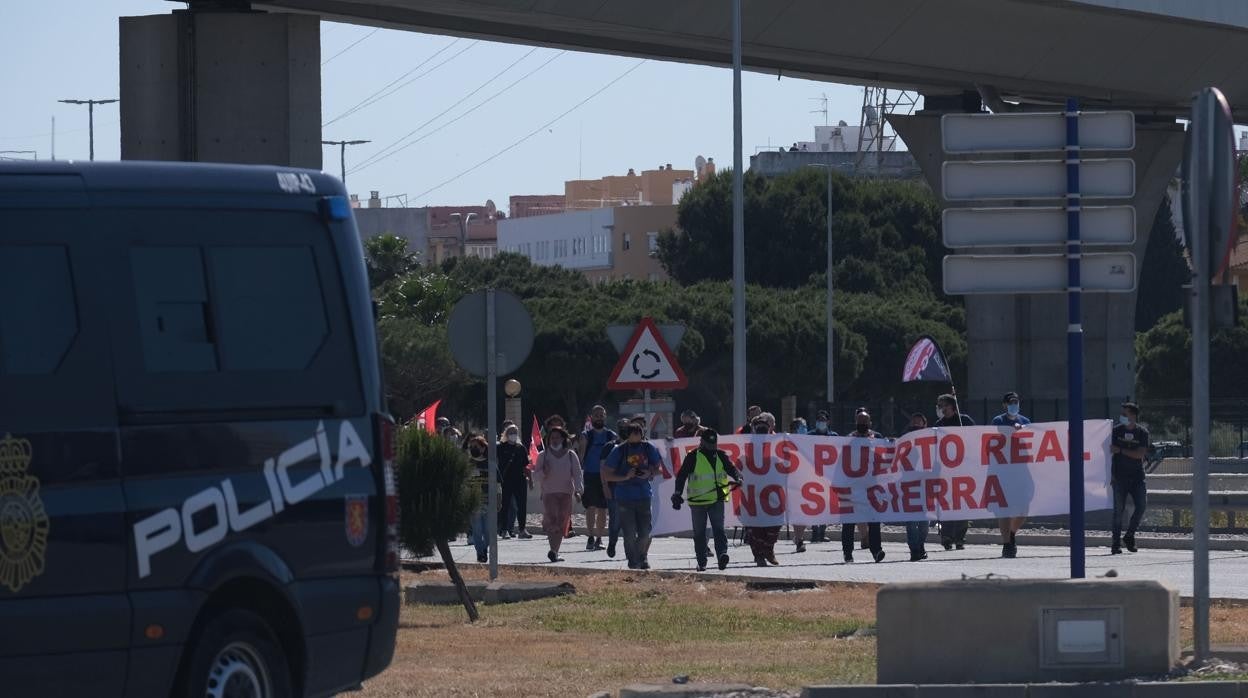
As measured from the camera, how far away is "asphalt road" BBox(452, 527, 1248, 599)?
1900cm

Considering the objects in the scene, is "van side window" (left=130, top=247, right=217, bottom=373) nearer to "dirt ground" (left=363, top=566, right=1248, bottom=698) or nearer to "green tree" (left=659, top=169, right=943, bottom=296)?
"dirt ground" (left=363, top=566, right=1248, bottom=698)

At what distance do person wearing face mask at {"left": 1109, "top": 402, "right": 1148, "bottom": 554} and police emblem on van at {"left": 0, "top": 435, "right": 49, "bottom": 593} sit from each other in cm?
1693

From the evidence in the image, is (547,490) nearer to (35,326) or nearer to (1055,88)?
(1055,88)

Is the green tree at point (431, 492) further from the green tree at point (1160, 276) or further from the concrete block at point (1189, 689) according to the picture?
the green tree at point (1160, 276)

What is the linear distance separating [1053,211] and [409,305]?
206 ft

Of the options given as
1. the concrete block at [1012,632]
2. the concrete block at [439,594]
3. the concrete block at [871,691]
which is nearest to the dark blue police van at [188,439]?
the concrete block at [871,691]

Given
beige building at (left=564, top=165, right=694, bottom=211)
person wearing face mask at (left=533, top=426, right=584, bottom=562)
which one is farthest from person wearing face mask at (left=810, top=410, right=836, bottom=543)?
beige building at (left=564, top=165, right=694, bottom=211)

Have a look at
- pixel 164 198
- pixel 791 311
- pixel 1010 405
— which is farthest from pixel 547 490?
pixel 791 311

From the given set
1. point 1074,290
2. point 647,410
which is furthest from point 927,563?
point 1074,290

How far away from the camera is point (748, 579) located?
18.7m

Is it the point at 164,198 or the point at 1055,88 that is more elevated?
the point at 1055,88

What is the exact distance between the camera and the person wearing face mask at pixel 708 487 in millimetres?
21266

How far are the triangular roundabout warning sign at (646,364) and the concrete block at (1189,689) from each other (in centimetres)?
1189

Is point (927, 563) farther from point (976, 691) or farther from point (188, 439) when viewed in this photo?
point (188, 439)
